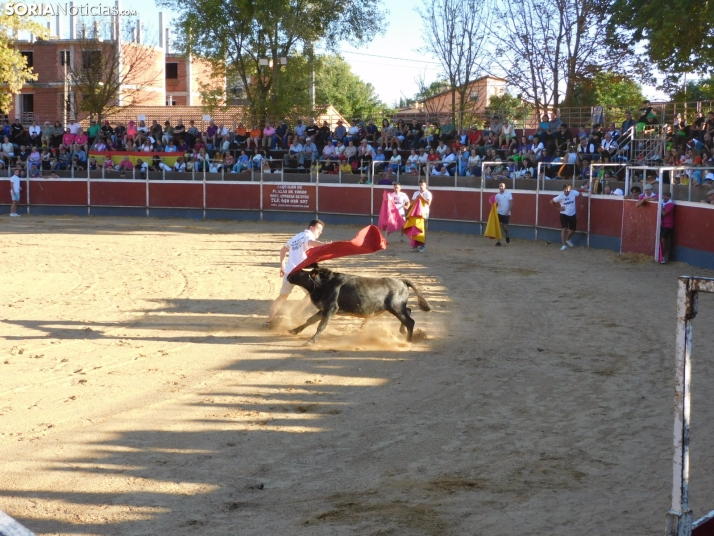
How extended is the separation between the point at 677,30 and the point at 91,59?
32996 millimetres

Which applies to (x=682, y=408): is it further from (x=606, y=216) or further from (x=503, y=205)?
(x=503, y=205)

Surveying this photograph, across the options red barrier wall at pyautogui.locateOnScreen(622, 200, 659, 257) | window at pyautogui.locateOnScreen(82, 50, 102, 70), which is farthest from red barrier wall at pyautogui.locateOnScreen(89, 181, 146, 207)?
window at pyautogui.locateOnScreen(82, 50, 102, 70)

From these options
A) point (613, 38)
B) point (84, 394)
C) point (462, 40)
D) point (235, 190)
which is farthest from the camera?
point (462, 40)

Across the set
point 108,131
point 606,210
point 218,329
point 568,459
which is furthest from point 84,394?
point 108,131

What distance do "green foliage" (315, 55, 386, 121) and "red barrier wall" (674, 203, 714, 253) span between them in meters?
50.6

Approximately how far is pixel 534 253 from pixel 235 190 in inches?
471

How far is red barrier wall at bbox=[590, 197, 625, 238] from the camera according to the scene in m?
19.0

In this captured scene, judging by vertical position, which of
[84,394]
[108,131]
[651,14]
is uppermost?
[651,14]

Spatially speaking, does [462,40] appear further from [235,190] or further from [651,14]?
[235,190]

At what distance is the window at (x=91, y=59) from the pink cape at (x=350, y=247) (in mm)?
41162

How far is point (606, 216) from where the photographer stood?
63.8ft

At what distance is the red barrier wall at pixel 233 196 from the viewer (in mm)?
27766

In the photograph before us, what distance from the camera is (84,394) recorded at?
7621 mm

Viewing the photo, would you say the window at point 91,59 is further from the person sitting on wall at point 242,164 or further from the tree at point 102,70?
the person sitting on wall at point 242,164
